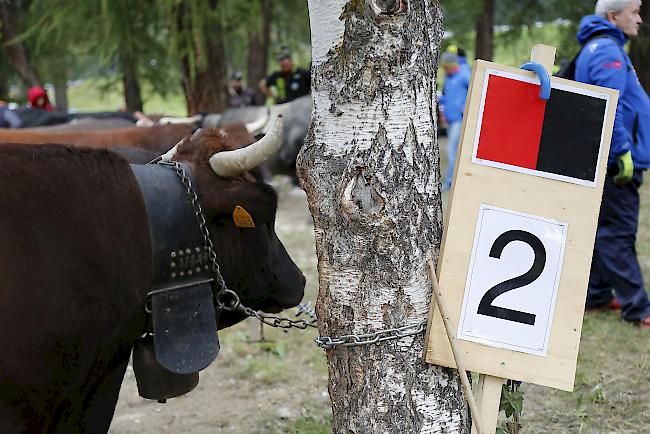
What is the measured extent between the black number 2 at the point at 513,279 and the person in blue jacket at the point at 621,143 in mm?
2816

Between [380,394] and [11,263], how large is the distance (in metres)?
1.20

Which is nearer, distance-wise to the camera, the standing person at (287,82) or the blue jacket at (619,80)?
the blue jacket at (619,80)

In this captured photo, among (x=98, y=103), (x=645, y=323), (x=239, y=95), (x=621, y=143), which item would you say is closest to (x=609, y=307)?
(x=645, y=323)

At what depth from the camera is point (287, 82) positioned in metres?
14.1

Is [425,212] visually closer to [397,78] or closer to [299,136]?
[397,78]

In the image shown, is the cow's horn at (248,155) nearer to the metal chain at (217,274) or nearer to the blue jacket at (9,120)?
the metal chain at (217,274)

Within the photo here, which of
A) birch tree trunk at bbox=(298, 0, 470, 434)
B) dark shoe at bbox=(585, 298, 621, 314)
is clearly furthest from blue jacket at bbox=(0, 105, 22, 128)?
birch tree trunk at bbox=(298, 0, 470, 434)

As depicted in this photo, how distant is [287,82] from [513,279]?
1199 centimetres

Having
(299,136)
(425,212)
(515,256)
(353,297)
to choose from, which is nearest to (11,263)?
(353,297)

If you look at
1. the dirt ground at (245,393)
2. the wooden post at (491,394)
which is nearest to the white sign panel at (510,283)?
the wooden post at (491,394)

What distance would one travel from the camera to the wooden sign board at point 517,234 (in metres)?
2.46

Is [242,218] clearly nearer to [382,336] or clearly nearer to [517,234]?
[382,336]

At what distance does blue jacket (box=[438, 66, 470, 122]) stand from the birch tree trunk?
8.83 meters

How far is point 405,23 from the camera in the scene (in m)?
2.38
